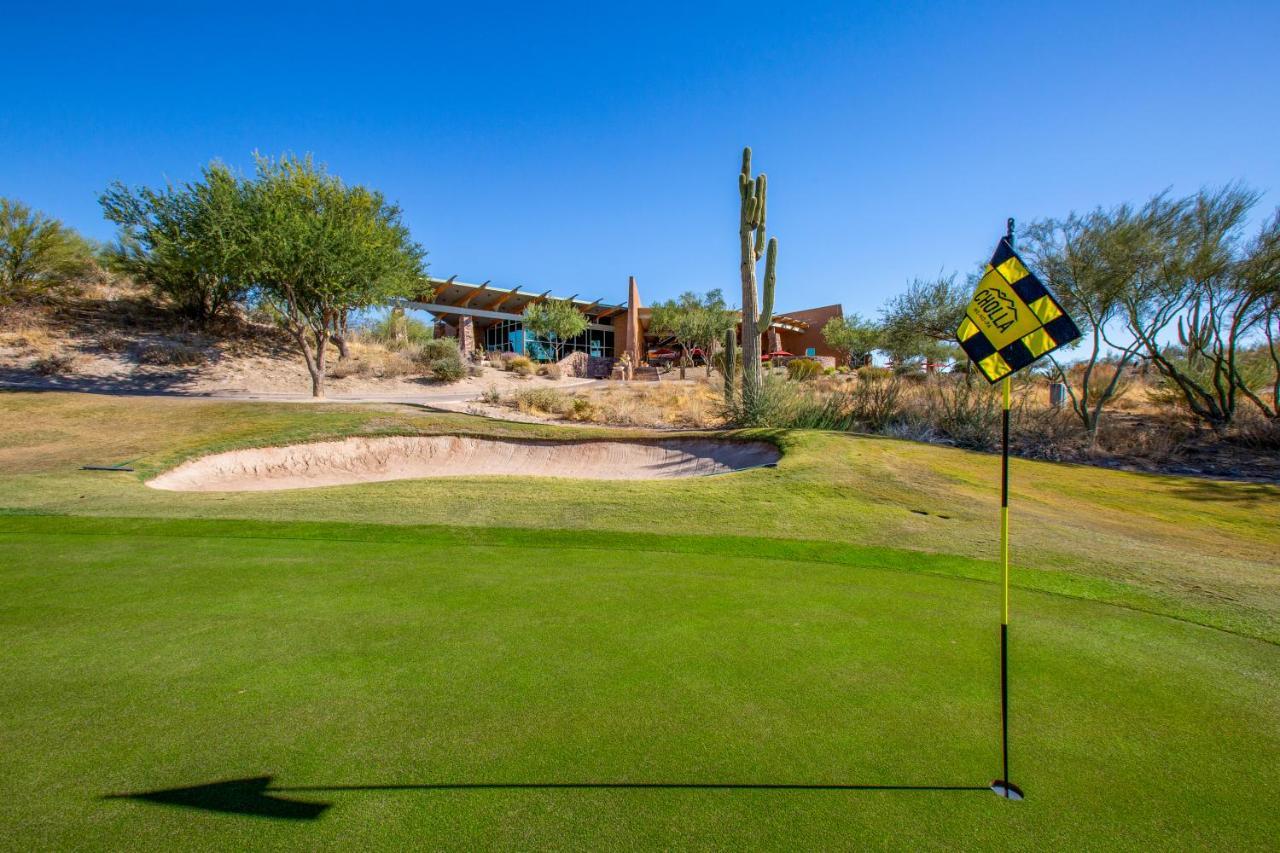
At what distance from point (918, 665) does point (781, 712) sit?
3.62 feet

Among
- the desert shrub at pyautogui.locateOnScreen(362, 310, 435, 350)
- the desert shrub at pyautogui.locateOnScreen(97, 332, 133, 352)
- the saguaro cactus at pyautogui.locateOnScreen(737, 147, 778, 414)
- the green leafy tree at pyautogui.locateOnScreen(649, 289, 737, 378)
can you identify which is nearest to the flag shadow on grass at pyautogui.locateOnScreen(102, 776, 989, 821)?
the saguaro cactus at pyautogui.locateOnScreen(737, 147, 778, 414)

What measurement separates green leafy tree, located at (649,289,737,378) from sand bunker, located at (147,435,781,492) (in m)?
28.7

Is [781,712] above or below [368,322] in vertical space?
below

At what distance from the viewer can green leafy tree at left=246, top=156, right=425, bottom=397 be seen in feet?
68.1

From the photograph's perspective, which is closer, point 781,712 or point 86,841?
point 86,841

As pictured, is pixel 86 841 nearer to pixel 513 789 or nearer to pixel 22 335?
pixel 513 789

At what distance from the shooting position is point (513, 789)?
2176mm

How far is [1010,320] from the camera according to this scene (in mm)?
3094

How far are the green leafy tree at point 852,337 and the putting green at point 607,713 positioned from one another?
44.9 m

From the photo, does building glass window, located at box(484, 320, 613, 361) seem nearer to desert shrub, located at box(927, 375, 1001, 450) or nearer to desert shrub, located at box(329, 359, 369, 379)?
desert shrub, located at box(329, 359, 369, 379)

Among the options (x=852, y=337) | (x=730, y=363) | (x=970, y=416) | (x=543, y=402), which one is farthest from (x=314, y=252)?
(x=852, y=337)

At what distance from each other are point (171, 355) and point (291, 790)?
106ft

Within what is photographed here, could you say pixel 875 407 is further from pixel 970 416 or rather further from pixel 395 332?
pixel 395 332

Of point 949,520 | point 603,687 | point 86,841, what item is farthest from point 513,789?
point 949,520
